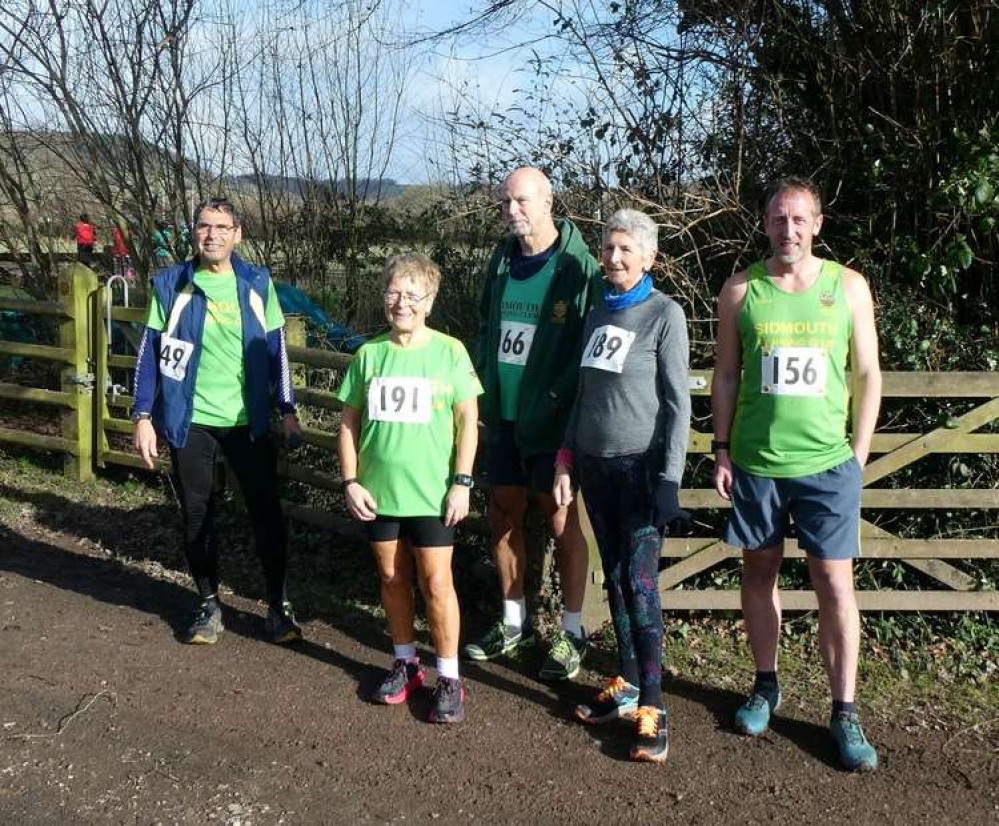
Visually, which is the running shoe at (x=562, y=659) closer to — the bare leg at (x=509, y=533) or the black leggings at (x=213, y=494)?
the bare leg at (x=509, y=533)

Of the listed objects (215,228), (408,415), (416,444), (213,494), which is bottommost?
(213,494)

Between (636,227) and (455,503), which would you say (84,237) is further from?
(636,227)

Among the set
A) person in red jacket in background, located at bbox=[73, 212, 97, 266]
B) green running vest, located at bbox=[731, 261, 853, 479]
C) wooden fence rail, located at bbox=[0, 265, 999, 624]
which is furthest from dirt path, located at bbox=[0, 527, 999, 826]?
person in red jacket in background, located at bbox=[73, 212, 97, 266]

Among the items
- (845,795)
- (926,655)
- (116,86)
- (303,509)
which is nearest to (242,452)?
(303,509)

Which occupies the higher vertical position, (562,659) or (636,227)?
(636,227)

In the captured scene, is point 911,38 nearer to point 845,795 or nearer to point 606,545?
point 606,545

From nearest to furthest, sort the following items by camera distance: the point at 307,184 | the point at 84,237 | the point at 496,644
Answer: the point at 496,644 → the point at 84,237 → the point at 307,184

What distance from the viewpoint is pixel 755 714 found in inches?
157

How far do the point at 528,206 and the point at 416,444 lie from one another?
1.05m

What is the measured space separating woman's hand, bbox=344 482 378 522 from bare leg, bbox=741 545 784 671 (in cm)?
144

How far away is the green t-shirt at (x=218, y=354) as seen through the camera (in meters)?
4.60

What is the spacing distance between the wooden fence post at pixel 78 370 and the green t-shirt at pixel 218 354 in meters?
3.28

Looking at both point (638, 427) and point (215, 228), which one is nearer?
point (638, 427)

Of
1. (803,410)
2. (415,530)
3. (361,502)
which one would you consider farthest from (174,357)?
(803,410)
